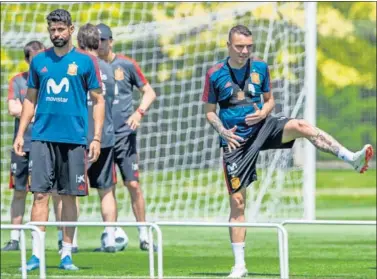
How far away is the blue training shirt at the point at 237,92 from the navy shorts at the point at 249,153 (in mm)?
73

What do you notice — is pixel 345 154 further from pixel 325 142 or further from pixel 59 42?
pixel 59 42

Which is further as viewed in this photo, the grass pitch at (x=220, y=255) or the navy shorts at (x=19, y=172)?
the navy shorts at (x=19, y=172)

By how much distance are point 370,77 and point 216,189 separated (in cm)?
1290

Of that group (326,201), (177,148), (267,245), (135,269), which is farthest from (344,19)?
(135,269)

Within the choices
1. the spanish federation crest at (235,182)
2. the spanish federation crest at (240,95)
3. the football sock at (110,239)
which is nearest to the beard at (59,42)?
the spanish federation crest at (240,95)

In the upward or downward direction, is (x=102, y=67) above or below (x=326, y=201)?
above

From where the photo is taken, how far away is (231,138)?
1050cm

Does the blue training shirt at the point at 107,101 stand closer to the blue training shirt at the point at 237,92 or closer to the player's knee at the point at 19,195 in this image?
the player's knee at the point at 19,195

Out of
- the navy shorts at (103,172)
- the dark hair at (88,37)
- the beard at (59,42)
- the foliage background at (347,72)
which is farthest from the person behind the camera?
the foliage background at (347,72)

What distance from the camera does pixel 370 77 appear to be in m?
32.2

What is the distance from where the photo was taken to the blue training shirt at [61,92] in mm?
10508

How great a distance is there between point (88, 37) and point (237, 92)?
79.6 inches

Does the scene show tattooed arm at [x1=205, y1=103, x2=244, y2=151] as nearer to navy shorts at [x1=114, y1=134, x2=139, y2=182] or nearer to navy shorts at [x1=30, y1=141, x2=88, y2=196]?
navy shorts at [x1=30, y1=141, x2=88, y2=196]

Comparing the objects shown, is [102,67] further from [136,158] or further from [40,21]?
[40,21]
